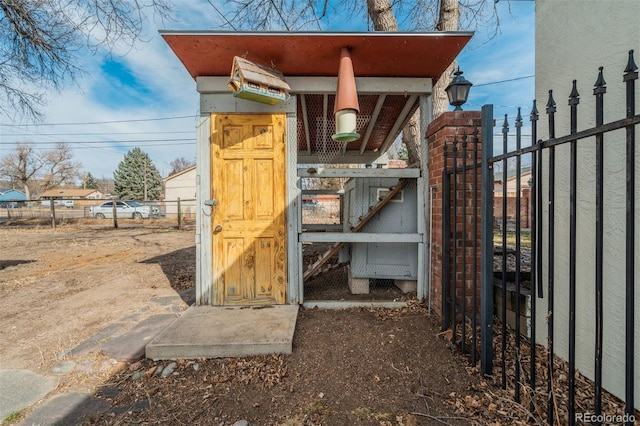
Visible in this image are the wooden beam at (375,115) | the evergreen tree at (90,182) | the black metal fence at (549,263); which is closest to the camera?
the black metal fence at (549,263)

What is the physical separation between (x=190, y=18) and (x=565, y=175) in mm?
5414

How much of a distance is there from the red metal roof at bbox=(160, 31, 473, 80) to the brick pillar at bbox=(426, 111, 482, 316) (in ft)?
2.10

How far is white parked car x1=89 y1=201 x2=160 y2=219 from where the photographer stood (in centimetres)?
2066

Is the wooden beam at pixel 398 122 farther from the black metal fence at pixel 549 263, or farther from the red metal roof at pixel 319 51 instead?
the black metal fence at pixel 549 263

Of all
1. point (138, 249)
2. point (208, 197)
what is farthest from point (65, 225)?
point (208, 197)

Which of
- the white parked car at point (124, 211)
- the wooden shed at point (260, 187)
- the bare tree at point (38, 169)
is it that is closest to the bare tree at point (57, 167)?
the bare tree at point (38, 169)

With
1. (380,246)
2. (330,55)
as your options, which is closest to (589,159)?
(380,246)

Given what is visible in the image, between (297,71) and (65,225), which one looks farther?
(65,225)

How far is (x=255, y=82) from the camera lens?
2.74 m

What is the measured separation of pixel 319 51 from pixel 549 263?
2.58m

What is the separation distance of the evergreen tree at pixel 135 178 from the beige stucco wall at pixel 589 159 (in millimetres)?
43887

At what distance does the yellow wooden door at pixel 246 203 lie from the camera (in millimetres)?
3326

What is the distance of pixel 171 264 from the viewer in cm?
596

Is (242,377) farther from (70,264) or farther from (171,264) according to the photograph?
(70,264)
